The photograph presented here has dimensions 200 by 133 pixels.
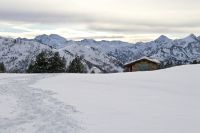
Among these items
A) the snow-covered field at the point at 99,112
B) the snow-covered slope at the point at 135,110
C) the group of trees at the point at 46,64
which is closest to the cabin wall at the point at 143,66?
the group of trees at the point at 46,64

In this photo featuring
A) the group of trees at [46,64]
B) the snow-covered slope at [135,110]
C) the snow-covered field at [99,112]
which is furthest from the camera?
the group of trees at [46,64]

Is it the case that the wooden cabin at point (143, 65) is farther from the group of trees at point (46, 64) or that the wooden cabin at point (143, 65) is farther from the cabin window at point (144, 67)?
the group of trees at point (46, 64)

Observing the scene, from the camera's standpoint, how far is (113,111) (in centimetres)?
1490

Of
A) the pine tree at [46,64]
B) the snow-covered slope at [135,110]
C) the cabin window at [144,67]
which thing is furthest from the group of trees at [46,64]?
the snow-covered slope at [135,110]

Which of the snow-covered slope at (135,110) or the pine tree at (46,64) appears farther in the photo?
the pine tree at (46,64)

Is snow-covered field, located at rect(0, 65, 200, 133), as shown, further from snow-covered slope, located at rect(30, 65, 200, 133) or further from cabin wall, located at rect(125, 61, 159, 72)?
cabin wall, located at rect(125, 61, 159, 72)

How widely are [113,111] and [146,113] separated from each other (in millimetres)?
1336

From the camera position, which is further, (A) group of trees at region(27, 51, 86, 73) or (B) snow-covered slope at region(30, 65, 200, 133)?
(A) group of trees at region(27, 51, 86, 73)

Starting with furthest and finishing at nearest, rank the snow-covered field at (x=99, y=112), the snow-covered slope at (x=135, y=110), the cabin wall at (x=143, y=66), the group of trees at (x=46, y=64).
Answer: the cabin wall at (x=143, y=66) < the group of trees at (x=46, y=64) < the snow-covered slope at (x=135, y=110) < the snow-covered field at (x=99, y=112)

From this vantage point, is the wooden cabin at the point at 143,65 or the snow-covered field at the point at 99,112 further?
the wooden cabin at the point at 143,65

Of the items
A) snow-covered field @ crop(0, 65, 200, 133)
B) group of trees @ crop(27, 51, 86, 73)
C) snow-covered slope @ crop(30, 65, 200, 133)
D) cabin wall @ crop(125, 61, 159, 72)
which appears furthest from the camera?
cabin wall @ crop(125, 61, 159, 72)

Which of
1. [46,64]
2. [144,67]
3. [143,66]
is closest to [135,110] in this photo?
[46,64]

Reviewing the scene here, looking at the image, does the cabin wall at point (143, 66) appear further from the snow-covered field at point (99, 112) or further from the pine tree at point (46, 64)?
the snow-covered field at point (99, 112)

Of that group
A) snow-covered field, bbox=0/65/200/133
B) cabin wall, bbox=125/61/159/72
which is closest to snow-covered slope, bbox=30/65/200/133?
snow-covered field, bbox=0/65/200/133
